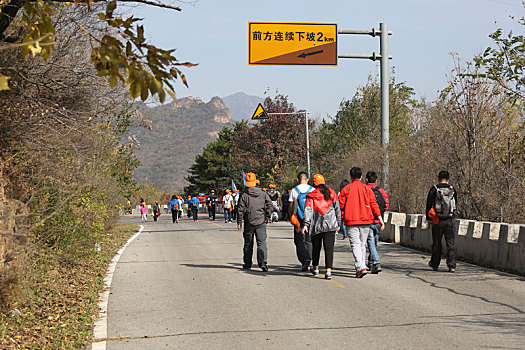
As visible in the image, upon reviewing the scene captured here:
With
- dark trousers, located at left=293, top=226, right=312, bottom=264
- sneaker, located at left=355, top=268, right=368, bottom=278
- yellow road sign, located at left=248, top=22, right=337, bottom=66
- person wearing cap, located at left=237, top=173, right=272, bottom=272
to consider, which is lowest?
sneaker, located at left=355, top=268, right=368, bottom=278

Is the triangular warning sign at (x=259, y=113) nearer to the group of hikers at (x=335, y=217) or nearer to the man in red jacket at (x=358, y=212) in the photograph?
the group of hikers at (x=335, y=217)

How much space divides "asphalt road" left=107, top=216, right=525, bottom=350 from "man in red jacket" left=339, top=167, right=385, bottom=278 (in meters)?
0.62

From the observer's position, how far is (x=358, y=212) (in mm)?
12141

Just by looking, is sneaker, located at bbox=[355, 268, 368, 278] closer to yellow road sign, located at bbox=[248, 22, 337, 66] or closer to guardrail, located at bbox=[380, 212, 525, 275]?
guardrail, located at bbox=[380, 212, 525, 275]

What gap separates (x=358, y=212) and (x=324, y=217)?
A: 686mm

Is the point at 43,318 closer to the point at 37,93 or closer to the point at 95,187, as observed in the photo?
the point at 37,93

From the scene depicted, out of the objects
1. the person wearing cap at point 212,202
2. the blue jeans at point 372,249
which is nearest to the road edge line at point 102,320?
the blue jeans at point 372,249

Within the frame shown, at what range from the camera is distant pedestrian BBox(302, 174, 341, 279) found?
1187 cm

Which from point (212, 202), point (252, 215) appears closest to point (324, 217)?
point (252, 215)

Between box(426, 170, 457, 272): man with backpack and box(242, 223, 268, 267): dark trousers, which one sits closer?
box(426, 170, 457, 272): man with backpack

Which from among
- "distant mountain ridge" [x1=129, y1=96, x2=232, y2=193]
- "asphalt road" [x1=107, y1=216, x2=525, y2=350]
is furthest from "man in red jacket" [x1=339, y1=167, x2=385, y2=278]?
"distant mountain ridge" [x1=129, y1=96, x2=232, y2=193]

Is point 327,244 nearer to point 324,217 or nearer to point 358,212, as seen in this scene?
point 324,217

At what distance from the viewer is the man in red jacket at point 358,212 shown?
12.1 m

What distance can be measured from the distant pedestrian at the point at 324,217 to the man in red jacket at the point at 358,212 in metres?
0.30
